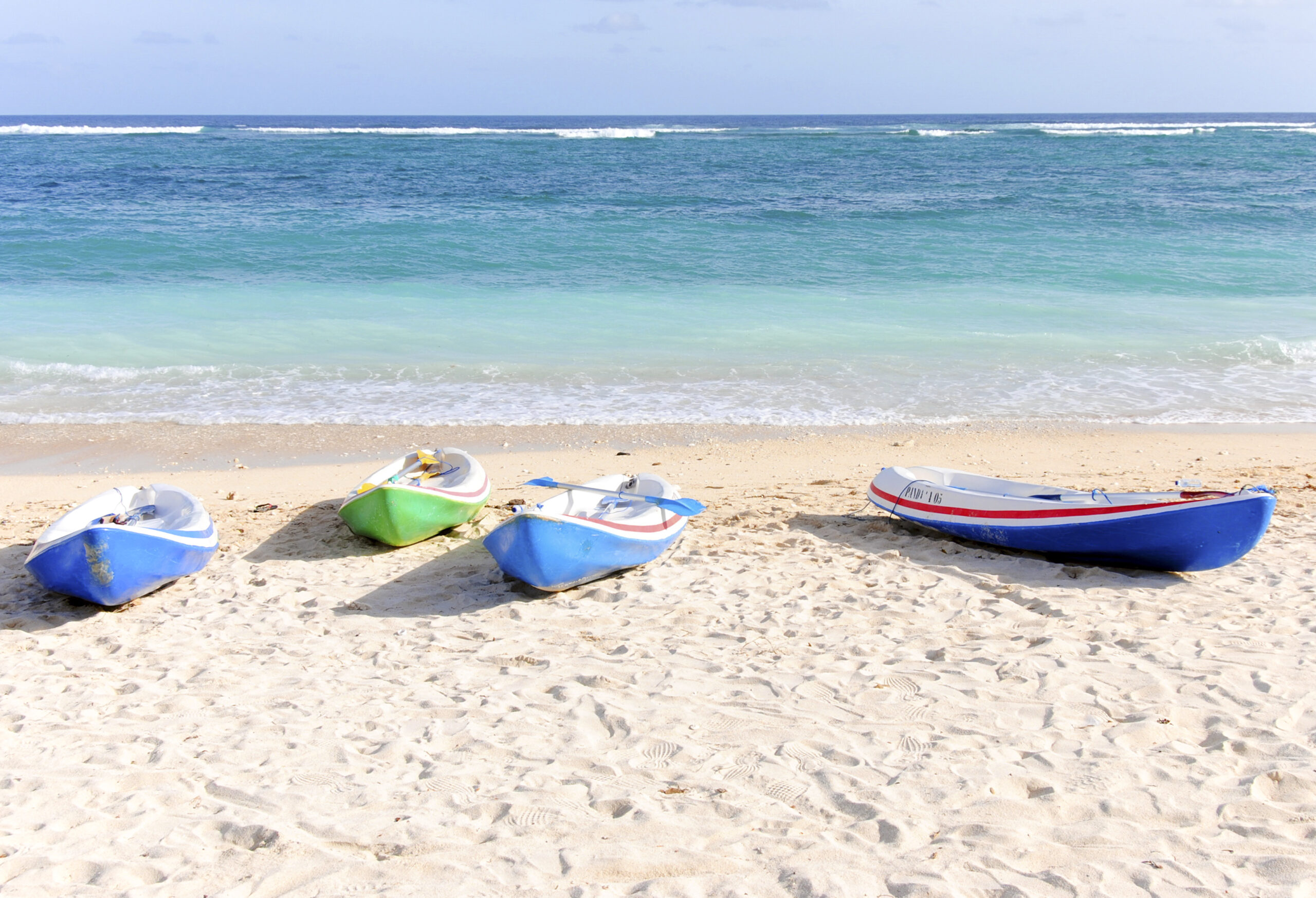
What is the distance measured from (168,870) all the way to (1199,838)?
3.62m

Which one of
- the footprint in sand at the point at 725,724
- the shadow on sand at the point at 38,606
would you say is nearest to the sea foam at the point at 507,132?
the shadow on sand at the point at 38,606

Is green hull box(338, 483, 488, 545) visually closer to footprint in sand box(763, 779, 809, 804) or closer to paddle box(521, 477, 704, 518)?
paddle box(521, 477, 704, 518)

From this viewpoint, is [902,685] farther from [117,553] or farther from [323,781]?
[117,553]

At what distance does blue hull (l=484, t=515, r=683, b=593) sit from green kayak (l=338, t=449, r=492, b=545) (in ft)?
3.32

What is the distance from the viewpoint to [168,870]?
3.28 metres

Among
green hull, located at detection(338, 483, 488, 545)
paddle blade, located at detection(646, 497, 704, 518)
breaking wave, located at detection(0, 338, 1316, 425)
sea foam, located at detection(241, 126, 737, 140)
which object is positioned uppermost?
sea foam, located at detection(241, 126, 737, 140)

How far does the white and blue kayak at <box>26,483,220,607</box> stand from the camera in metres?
5.77

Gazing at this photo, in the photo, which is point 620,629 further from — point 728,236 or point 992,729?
point 728,236

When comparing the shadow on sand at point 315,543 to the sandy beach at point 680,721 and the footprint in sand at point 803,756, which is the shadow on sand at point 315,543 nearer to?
the sandy beach at point 680,721

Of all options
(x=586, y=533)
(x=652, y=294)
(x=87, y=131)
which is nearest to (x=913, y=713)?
(x=586, y=533)

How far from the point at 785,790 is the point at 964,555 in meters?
3.23

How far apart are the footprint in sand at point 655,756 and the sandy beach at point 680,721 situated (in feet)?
0.05

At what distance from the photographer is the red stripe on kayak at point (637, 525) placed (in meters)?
6.04

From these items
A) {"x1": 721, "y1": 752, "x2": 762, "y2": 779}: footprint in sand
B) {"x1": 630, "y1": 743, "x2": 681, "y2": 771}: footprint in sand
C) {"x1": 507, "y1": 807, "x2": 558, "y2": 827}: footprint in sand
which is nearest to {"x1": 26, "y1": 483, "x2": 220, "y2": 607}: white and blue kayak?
{"x1": 507, "y1": 807, "x2": 558, "y2": 827}: footprint in sand
